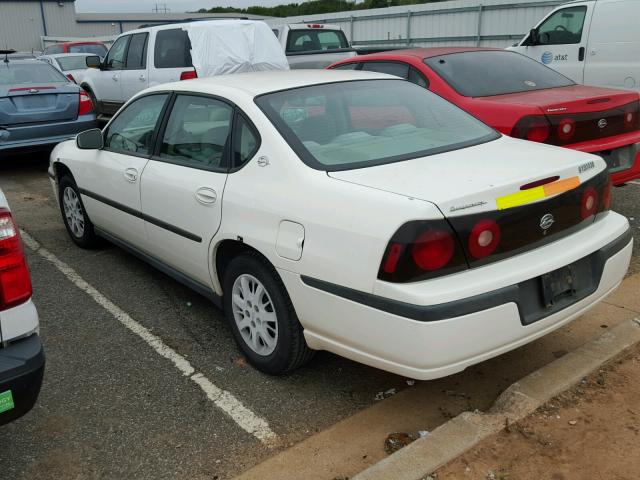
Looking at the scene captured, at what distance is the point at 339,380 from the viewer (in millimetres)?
3508

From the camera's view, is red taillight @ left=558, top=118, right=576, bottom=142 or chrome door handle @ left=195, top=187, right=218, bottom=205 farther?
red taillight @ left=558, top=118, right=576, bottom=142

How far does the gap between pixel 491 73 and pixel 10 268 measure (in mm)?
4701

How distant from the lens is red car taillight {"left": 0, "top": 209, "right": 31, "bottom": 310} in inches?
95.7

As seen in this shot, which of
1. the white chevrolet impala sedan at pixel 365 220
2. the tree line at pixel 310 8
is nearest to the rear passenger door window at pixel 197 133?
A: the white chevrolet impala sedan at pixel 365 220

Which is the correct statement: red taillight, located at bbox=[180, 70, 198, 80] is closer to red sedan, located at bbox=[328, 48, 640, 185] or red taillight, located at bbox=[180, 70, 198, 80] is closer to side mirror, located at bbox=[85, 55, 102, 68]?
side mirror, located at bbox=[85, 55, 102, 68]

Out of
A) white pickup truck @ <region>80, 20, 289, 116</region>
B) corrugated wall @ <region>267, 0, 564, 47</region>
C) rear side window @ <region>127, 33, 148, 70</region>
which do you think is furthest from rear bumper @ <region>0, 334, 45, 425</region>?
corrugated wall @ <region>267, 0, 564, 47</region>

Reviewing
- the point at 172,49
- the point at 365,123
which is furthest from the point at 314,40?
the point at 365,123

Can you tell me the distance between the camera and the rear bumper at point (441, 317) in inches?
102

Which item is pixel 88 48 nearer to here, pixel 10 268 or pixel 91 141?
pixel 91 141

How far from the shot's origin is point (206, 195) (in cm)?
361

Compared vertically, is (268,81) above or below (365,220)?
above

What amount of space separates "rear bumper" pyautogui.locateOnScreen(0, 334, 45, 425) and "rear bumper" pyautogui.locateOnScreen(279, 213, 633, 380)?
115 centimetres

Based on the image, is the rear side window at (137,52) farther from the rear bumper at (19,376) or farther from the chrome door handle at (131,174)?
the rear bumper at (19,376)

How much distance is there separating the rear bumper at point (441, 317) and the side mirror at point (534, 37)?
7.77 metres
